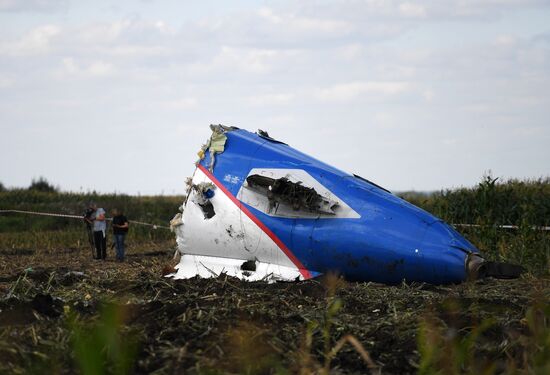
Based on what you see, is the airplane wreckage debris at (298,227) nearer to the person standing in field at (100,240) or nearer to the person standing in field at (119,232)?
the person standing in field at (119,232)

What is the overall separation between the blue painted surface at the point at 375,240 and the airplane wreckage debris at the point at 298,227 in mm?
13

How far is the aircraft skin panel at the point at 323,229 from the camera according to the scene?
450 inches

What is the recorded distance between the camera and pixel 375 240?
→ 37.6 ft

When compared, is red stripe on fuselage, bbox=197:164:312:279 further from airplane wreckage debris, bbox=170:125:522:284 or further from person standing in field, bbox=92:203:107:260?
person standing in field, bbox=92:203:107:260

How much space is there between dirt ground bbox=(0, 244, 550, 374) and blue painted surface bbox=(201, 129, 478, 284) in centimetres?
26

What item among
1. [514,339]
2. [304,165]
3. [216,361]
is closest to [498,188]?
[304,165]

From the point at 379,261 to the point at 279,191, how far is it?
5.30ft

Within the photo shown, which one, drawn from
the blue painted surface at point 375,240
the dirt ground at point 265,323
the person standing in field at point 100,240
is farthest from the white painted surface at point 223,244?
the person standing in field at point 100,240

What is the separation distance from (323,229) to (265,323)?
359 cm

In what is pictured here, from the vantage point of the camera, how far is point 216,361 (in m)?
6.64

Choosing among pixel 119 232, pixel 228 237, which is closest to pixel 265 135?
pixel 228 237

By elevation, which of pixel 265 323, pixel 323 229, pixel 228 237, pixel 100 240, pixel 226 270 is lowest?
pixel 265 323

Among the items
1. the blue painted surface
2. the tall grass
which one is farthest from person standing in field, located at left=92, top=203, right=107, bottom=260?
the blue painted surface

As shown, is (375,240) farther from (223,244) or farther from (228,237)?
(223,244)
